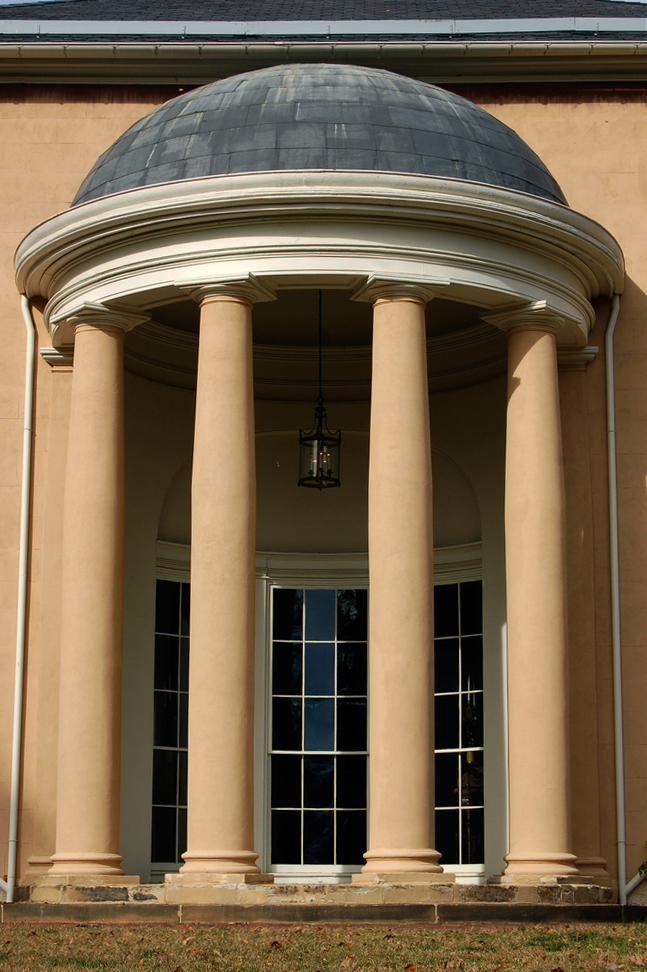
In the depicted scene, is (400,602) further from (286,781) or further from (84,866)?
(286,781)

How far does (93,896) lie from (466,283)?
9786 mm

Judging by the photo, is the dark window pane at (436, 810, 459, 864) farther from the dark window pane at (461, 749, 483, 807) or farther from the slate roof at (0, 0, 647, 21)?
the slate roof at (0, 0, 647, 21)

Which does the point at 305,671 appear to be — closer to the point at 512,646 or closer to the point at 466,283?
the point at 512,646

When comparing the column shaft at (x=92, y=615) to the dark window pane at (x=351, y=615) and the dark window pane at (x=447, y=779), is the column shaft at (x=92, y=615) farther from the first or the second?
the dark window pane at (x=447, y=779)

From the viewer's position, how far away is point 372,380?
2066 cm

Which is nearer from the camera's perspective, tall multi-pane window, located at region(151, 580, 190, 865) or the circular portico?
the circular portico

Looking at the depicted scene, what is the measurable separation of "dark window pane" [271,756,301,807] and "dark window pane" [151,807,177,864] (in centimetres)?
190

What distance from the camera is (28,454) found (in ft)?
79.0

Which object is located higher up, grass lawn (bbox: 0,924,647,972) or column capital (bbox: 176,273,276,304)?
column capital (bbox: 176,273,276,304)

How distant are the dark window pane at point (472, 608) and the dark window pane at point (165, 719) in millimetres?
5366

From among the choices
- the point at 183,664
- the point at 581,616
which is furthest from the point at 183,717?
the point at 581,616

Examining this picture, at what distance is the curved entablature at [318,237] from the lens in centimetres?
1984

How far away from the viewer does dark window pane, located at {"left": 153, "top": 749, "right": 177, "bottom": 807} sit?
25344 millimetres

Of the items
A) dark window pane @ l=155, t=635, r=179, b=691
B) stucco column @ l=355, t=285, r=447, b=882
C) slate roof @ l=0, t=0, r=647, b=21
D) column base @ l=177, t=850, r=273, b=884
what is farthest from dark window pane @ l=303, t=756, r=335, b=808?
slate roof @ l=0, t=0, r=647, b=21
